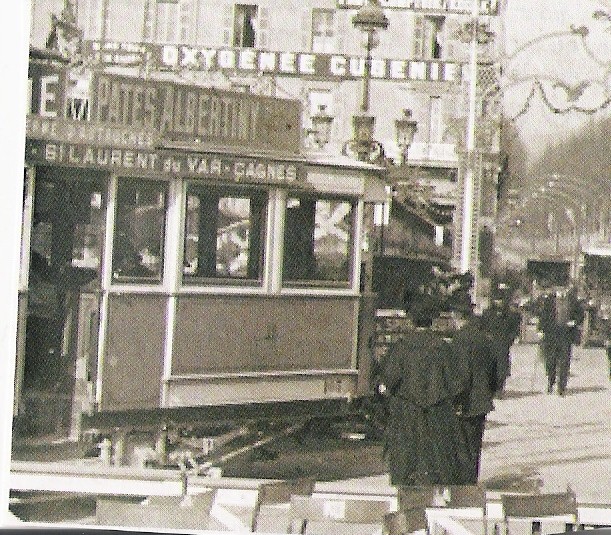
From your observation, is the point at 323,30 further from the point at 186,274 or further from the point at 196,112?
the point at 186,274

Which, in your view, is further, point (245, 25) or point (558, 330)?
point (558, 330)

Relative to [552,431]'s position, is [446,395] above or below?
above

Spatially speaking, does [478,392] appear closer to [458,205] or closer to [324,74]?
[458,205]

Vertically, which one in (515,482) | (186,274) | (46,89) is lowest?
(515,482)

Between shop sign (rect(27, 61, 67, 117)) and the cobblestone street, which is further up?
shop sign (rect(27, 61, 67, 117))

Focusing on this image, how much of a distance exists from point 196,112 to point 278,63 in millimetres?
390

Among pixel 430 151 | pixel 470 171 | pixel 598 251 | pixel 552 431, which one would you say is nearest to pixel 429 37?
pixel 430 151

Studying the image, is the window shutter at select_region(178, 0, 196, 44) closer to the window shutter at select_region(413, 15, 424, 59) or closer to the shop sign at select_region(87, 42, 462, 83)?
the shop sign at select_region(87, 42, 462, 83)

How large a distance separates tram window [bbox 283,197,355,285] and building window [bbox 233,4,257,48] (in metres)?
A: 0.67

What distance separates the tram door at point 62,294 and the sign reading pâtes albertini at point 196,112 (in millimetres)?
298

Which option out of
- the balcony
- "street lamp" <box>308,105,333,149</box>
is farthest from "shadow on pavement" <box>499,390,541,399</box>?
Result: "street lamp" <box>308,105,333,149</box>

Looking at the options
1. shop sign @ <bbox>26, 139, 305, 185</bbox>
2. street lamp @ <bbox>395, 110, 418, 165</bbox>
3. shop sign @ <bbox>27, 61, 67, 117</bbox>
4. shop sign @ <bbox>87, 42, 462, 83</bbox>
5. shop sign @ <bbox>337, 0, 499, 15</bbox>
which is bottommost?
shop sign @ <bbox>26, 139, 305, 185</bbox>

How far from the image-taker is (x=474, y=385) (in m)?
5.90

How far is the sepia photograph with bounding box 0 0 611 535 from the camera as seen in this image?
5.86 meters
